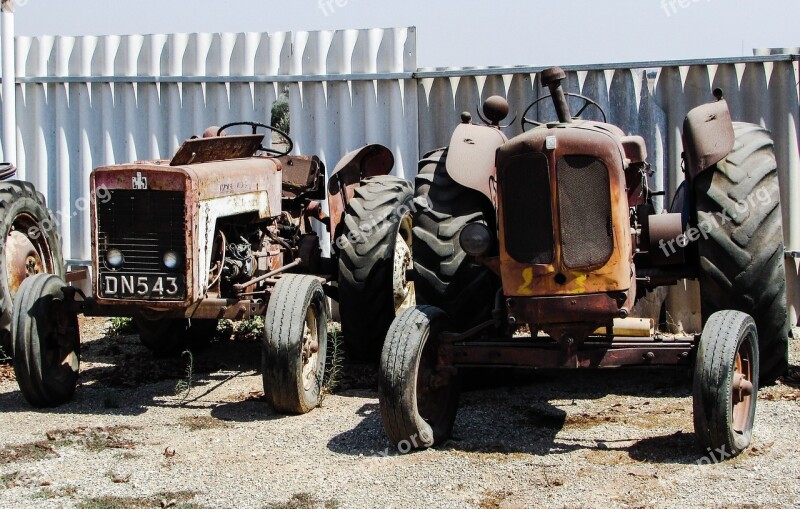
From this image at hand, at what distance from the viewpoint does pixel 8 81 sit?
35.2 ft

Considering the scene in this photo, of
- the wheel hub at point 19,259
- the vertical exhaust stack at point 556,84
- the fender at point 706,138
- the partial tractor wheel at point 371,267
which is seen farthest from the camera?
the wheel hub at point 19,259

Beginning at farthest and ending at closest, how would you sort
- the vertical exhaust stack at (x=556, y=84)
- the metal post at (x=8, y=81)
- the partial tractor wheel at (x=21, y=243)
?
the metal post at (x=8, y=81) < the partial tractor wheel at (x=21, y=243) < the vertical exhaust stack at (x=556, y=84)

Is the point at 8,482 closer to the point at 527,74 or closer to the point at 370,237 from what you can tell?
the point at 370,237

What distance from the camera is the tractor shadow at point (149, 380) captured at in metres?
6.77

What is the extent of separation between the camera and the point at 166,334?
848 cm

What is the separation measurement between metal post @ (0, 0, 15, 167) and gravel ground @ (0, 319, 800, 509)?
399cm

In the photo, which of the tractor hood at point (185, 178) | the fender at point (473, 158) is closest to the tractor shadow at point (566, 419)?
the fender at point (473, 158)

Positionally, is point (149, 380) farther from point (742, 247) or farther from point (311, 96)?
point (742, 247)

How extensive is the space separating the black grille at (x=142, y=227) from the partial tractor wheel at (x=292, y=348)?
0.69 m

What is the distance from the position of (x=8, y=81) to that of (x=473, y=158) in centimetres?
606

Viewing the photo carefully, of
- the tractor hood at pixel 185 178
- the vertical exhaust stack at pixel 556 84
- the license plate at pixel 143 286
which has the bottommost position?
the license plate at pixel 143 286

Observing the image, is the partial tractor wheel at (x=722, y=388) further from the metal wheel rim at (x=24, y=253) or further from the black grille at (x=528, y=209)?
the metal wheel rim at (x=24, y=253)

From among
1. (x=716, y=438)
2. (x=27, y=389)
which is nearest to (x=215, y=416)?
(x=27, y=389)

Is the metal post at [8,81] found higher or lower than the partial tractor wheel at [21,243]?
higher
